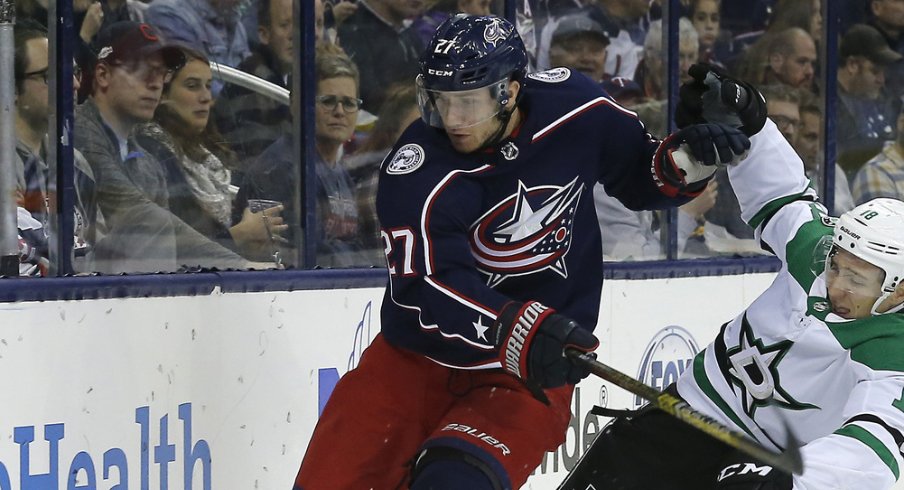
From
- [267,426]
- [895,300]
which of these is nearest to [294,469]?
[267,426]

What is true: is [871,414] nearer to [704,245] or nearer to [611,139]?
[611,139]

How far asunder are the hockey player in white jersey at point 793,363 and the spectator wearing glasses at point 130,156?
1.14 metres

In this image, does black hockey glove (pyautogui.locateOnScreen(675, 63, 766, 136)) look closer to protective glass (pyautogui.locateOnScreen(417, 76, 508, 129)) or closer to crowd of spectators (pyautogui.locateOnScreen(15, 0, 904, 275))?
protective glass (pyautogui.locateOnScreen(417, 76, 508, 129))

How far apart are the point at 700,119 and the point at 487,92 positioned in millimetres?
570

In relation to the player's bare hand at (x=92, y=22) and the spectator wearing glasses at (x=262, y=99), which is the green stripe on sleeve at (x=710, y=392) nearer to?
the spectator wearing glasses at (x=262, y=99)

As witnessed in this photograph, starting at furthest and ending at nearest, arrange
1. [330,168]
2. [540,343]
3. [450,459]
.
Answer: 1. [330,168]
2. [450,459]
3. [540,343]

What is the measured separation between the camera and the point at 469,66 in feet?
8.82

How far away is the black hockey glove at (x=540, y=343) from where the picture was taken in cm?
250

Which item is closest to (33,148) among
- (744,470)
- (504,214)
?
(504,214)

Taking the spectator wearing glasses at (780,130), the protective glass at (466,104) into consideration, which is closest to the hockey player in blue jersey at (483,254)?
the protective glass at (466,104)

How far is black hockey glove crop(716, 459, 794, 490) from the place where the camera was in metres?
2.46

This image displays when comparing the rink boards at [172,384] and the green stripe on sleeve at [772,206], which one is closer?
the rink boards at [172,384]

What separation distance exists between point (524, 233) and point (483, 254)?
90 millimetres

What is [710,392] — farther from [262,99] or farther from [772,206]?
[262,99]
